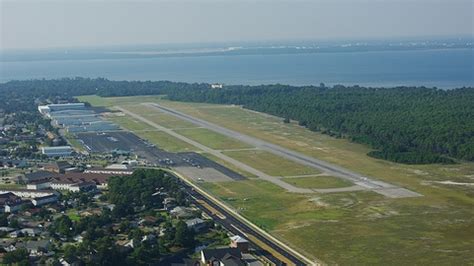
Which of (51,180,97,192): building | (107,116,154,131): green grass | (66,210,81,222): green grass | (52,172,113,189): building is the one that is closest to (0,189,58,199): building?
(51,180,97,192): building

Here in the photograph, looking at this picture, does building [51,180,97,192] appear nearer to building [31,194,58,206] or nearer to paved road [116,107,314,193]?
building [31,194,58,206]

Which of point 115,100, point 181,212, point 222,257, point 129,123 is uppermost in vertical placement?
point 222,257

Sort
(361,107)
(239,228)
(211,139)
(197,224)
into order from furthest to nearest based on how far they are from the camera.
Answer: (361,107)
(211,139)
(239,228)
(197,224)

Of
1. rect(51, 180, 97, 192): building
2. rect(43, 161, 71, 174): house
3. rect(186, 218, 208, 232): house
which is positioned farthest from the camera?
rect(43, 161, 71, 174): house

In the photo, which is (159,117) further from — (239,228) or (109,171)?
(239,228)

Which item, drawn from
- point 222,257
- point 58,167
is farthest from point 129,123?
point 222,257

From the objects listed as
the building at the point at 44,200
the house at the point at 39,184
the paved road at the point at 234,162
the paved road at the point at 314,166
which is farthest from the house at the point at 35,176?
the paved road at the point at 314,166
